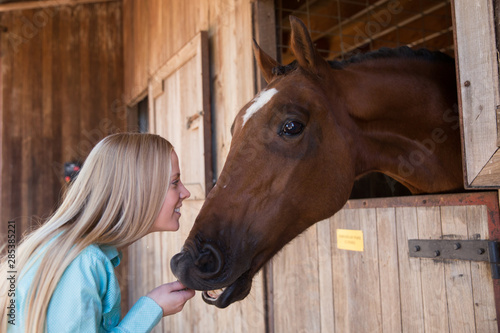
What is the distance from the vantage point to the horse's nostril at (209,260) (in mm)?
1093

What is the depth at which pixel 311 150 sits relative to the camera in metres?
1.35

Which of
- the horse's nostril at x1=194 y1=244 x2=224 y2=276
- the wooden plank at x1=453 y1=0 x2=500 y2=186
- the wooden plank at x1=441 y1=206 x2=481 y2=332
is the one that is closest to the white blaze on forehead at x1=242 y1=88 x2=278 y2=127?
the horse's nostril at x1=194 y1=244 x2=224 y2=276

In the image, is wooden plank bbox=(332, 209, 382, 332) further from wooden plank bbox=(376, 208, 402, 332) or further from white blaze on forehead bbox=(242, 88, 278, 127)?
white blaze on forehead bbox=(242, 88, 278, 127)

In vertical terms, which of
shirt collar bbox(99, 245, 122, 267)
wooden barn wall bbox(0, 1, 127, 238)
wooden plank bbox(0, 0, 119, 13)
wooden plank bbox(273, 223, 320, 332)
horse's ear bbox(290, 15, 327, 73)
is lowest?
wooden plank bbox(273, 223, 320, 332)

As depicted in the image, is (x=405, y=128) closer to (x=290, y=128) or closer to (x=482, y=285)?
(x=290, y=128)

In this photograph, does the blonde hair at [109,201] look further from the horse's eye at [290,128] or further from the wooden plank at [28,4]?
the wooden plank at [28,4]

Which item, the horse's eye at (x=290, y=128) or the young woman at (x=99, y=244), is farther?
the horse's eye at (x=290, y=128)

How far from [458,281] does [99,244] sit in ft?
3.61

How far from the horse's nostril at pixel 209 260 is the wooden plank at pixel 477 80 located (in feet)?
2.27

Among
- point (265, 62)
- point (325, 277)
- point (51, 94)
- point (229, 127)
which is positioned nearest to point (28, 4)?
point (51, 94)

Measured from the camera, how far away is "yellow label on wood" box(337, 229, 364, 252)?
5.52 ft

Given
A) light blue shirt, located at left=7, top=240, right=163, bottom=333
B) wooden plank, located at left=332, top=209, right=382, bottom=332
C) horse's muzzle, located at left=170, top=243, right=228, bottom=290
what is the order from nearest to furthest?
light blue shirt, located at left=7, top=240, right=163, bottom=333, horse's muzzle, located at left=170, top=243, right=228, bottom=290, wooden plank, located at left=332, top=209, right=382, bottom=332

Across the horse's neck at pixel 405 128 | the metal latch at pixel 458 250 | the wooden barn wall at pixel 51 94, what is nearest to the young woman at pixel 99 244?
the horse's neck at pixel 405 128

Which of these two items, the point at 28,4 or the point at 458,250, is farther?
the point at 28,4
